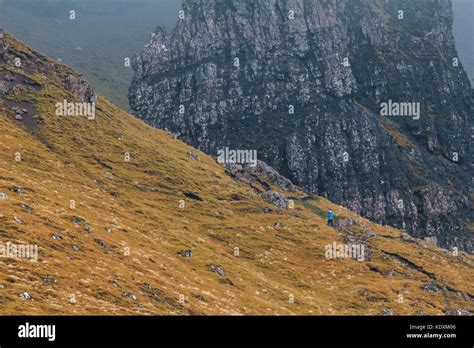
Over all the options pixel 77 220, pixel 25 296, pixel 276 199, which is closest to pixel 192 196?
pixel 276 199

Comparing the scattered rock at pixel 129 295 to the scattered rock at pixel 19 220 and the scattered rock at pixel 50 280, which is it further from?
the scattered rock at pixel 19 220

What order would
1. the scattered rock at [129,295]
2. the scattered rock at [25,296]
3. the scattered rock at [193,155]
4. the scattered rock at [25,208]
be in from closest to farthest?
the scattered rock at [25,296], the scattered rock at [129,295], the scattered rock at [25,208], the scattered rock at [193,155]

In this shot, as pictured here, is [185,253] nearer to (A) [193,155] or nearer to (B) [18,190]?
(B) [18,190]

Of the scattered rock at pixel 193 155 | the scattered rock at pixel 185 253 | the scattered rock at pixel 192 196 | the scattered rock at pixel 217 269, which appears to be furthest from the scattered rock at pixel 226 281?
the scattered rock at pixel 193 155

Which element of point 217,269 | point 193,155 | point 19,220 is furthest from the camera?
point 193,155

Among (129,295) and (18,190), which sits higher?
(18,190)

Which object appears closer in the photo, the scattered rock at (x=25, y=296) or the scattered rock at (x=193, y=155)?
the scattered rock at (x=25, y=296)

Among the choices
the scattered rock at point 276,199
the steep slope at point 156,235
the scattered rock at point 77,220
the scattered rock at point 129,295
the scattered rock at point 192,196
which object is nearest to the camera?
the scattered rock at point 129,295

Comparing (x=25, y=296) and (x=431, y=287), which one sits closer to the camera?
(x=25, y=296)
